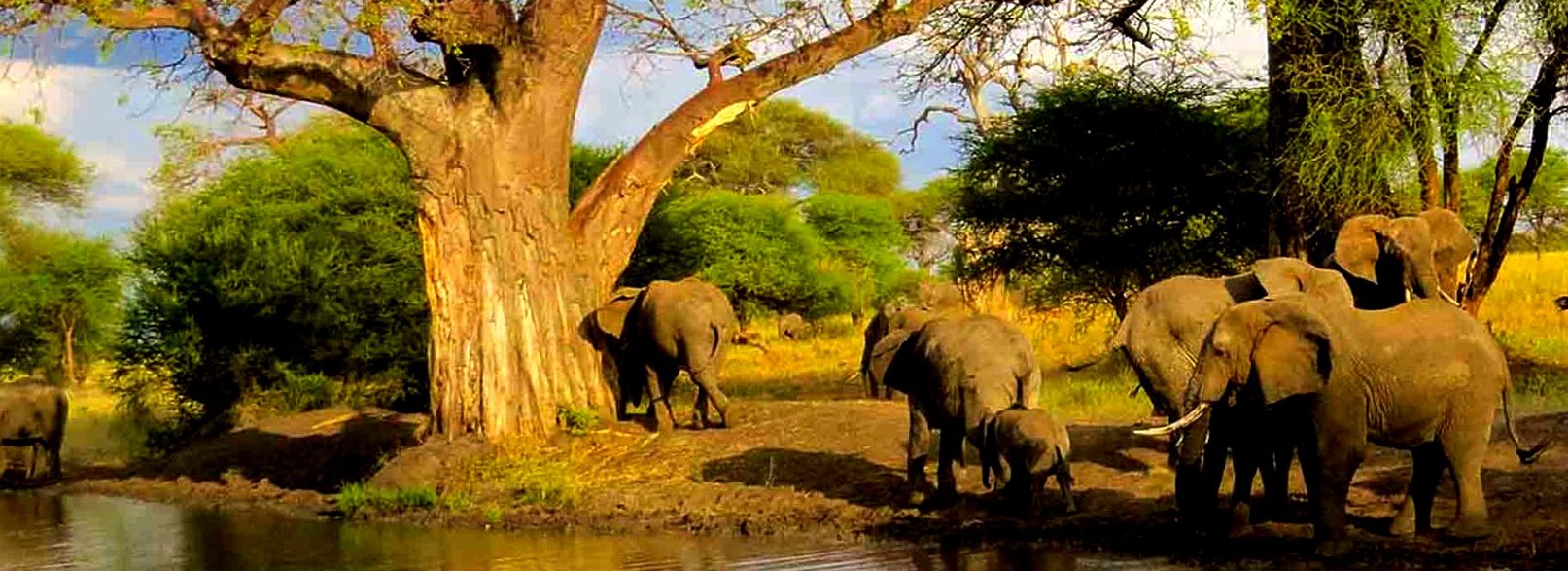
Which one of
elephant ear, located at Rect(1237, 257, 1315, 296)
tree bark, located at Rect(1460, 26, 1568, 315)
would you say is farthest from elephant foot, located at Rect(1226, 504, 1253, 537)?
tree bark, located at Rect(1460, 26, 1568, 315)

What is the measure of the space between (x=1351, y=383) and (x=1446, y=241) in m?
2.96

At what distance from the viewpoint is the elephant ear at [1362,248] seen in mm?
11930

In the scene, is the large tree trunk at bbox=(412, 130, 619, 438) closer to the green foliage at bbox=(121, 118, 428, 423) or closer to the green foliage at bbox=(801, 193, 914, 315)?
the green foliage at bbox=(121, 118, 428, 423)

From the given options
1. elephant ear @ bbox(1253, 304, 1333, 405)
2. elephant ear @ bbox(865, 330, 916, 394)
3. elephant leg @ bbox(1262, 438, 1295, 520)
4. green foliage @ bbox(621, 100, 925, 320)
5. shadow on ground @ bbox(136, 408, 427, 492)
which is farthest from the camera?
green foliage @ bbox(621, 100, 925, 320)

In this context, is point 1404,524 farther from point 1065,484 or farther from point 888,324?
point 888,324

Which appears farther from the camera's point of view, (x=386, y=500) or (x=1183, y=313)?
(x=386, y=500)

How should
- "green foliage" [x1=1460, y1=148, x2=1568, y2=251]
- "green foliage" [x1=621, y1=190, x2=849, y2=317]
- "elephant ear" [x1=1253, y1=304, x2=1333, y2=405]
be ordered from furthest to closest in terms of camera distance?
"green foliage" [x1=621, y1=190, x2=849, y2=317] → "green foliage" [x1=1460, y1=148, x2=1568, y2=251] → "elephant ear" [x1=1253, y1=304, x2=1333, y2=405]

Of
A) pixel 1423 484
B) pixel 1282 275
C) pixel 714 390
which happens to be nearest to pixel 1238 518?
pixel 1423 484

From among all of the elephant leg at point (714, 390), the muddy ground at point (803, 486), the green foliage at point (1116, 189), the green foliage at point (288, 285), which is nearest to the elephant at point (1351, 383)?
the muddy ground at point (803, 486)

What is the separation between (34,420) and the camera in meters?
21.1

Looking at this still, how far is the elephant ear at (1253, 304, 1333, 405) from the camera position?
9367 millimetres

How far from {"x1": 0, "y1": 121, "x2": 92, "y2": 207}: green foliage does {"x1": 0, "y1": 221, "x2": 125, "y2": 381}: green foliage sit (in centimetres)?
703

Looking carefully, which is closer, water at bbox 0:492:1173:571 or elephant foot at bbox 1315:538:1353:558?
elephant foot at bbox 1315:538:1353:558

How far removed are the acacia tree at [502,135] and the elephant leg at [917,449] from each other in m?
4.48
